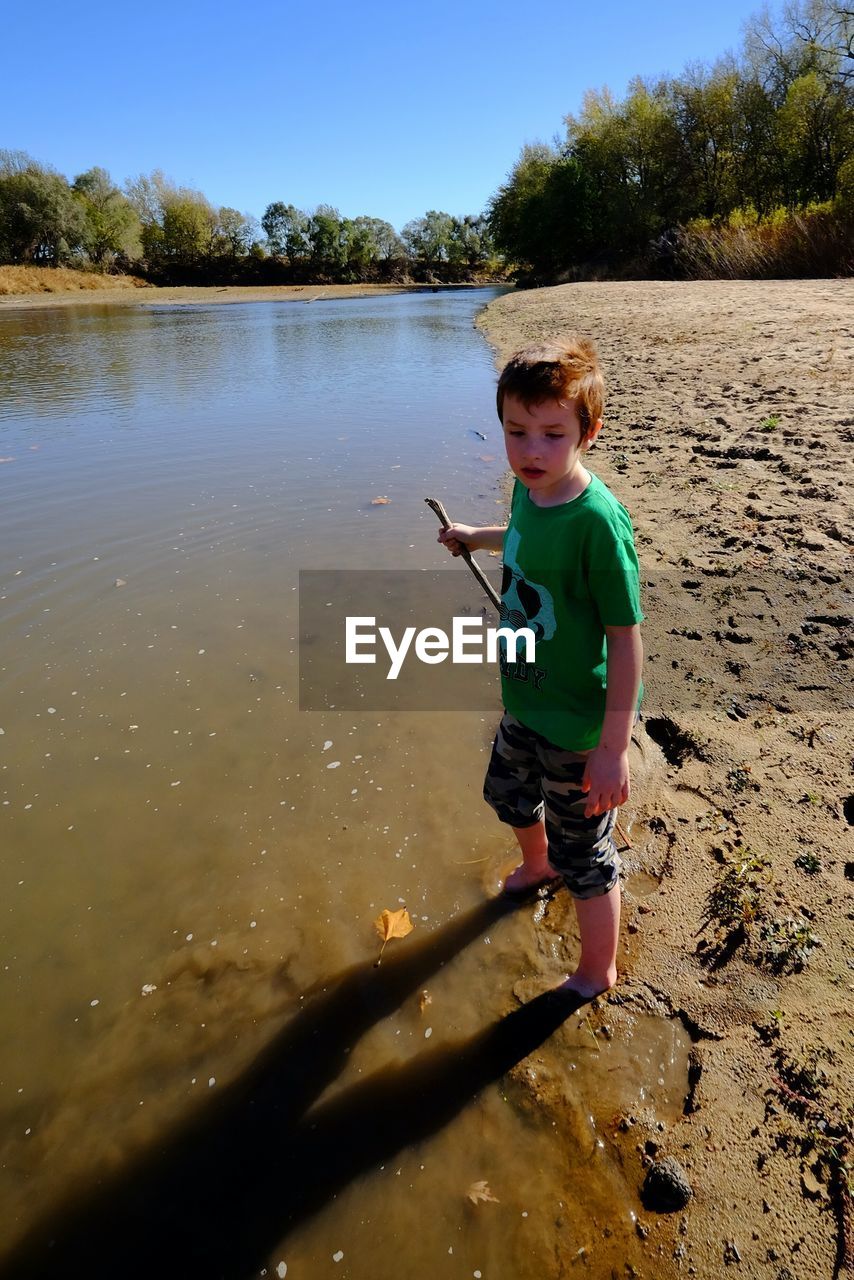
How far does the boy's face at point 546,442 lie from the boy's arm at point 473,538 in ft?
1.62

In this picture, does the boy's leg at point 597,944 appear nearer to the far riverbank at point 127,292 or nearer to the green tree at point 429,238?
the far riverbank at point 127,292

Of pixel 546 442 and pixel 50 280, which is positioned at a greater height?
pixel 50 280

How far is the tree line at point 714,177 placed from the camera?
66.8 ft

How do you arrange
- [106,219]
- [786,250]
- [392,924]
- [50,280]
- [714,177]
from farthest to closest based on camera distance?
[106,219], [50,280], [714,177], [786,250], [392,924]

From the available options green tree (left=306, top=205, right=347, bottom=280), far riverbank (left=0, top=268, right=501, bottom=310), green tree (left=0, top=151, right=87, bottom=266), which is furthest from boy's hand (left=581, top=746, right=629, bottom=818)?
green tree (left=306, top=205, right=347, bottom=280)

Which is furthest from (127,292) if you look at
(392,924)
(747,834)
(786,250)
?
(747,834)

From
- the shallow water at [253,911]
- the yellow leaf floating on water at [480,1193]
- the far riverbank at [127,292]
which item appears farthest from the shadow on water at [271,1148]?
the far riverbank at [127,292]

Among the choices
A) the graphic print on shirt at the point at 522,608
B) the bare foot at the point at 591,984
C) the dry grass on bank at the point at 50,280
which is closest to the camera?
the graphic print on shirt at the point at 522,608

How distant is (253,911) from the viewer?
2471 millimetres

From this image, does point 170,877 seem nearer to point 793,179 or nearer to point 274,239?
point 793,179

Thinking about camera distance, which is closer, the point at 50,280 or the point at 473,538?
the point at 473,538

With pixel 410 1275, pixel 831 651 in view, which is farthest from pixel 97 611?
pixel 831 651

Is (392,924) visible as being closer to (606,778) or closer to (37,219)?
(606,778)

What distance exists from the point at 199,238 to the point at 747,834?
88.7 metres
